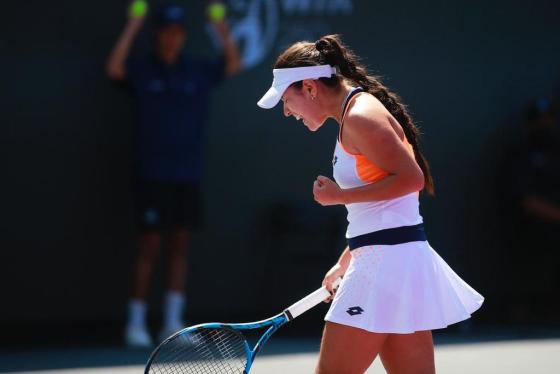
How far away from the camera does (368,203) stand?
3.58m

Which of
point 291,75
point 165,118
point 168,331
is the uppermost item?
point 291,75

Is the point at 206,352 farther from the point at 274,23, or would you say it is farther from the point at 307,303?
the point at 274,23

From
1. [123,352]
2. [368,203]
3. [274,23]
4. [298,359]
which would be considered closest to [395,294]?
[368,203]

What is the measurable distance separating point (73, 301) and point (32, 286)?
0.27m

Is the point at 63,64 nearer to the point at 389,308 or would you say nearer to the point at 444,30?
the point at 444,30

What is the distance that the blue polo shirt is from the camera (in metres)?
6.56

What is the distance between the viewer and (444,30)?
766cm

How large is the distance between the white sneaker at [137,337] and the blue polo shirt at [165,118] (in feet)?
2.93

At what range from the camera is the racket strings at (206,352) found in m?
3.88

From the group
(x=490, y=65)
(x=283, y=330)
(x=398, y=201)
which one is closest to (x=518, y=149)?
(x=490, y=65)

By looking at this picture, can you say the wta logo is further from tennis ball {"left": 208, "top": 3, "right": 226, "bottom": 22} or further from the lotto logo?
the lotto logo

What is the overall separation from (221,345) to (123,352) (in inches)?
98.3

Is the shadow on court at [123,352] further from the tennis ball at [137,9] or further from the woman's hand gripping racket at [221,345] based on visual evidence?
the tennis ball at [137,9]

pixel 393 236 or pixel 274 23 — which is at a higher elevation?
pixel 274 23
